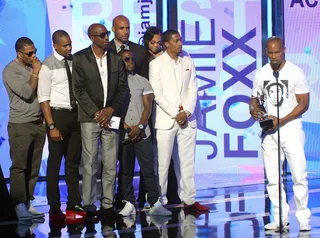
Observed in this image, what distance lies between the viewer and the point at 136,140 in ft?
27.8

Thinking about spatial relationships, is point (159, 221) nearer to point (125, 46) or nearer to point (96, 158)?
point (96, 158)

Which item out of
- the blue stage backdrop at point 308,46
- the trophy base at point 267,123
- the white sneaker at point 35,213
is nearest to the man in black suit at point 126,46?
the white sneaker at point 35,213

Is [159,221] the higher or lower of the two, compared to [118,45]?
lower

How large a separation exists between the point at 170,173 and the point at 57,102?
1.71 m

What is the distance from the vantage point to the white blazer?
852 centimetres

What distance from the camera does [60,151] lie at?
8.34 metres

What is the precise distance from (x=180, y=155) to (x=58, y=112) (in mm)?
1289

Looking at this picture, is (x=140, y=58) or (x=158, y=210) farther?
(x=140, y=58)

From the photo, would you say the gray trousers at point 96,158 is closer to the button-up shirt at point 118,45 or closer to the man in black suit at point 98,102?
the man in black suit at point 98,102

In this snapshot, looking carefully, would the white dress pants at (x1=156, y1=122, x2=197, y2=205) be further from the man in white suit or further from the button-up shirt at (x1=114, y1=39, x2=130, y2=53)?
the button-up shirt at (x1=114, y1=39, x2=130, y2=53)

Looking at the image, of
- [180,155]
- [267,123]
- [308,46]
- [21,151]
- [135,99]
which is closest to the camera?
[267,123]

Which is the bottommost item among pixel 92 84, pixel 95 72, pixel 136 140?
pixel 136 140

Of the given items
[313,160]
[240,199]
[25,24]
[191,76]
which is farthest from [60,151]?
[313,160]

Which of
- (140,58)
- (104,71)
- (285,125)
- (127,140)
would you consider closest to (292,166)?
(285,125)
